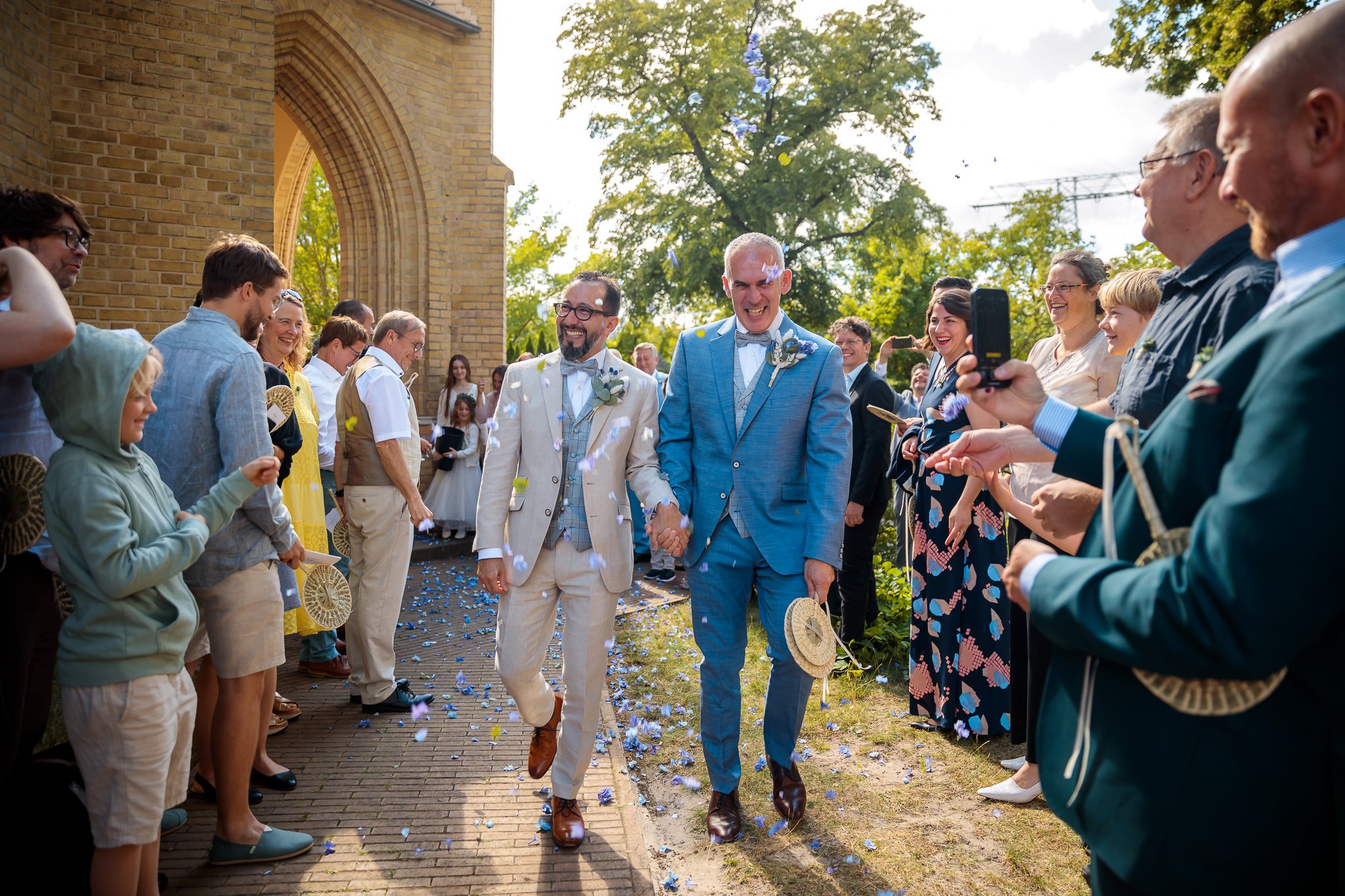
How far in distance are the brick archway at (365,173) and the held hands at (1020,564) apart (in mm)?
13118

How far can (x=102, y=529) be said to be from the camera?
8.65 feet

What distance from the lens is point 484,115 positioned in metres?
14.1

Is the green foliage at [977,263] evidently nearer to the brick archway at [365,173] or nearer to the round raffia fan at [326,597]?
the brick archway at [365,173]

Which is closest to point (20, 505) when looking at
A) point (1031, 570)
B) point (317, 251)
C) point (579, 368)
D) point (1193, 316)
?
point (579, 368)

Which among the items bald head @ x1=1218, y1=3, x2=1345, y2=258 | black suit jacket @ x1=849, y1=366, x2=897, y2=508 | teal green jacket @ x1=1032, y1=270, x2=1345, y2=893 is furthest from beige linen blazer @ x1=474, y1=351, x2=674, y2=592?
black suit jacket @ x1=849, y1=366, x2=897, y2=508

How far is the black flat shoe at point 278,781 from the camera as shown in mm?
4250

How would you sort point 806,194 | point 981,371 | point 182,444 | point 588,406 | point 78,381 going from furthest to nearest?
1. point 806,194
2. point 588,406
3. point 182,444
4. point 78,381
5. point 981,371

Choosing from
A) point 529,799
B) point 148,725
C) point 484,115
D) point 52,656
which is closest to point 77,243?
point 52,656

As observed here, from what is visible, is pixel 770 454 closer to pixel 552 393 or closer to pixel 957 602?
pixel 552 393

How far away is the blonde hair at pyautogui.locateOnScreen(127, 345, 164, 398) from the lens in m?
2.78

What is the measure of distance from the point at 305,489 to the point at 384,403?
89 cm

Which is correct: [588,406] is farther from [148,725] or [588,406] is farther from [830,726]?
[830,726]

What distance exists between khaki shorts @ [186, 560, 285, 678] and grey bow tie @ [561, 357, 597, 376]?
1592mm

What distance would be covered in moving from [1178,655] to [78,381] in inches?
123
